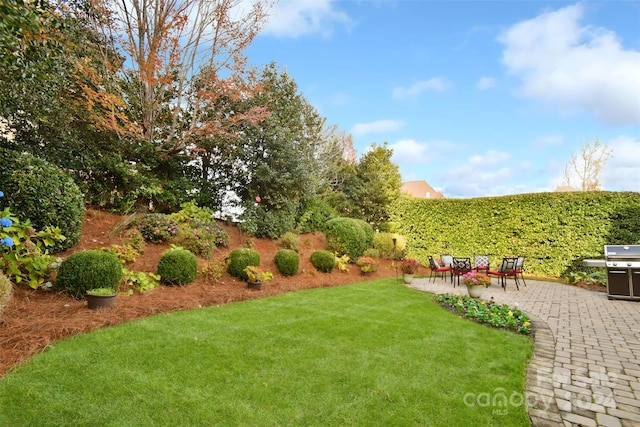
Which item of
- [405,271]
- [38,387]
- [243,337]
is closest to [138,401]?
[38,387]

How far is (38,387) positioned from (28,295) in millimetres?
2758

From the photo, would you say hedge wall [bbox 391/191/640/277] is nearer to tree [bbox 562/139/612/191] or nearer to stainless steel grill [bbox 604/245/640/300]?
stainless steel grill [bbox 604/245/640/300]

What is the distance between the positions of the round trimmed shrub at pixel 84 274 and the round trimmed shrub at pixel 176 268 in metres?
1.16

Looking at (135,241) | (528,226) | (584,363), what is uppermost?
(528,226)

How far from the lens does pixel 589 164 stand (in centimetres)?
1806

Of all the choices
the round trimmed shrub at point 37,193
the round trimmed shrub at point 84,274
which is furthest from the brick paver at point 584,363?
the round trimmed shrub at point 37,193

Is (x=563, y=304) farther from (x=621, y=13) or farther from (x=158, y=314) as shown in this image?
(x=158, y=314)

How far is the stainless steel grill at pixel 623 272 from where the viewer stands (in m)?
6.67

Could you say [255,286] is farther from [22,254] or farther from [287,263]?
[22,254]

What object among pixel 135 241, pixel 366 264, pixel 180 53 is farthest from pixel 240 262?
pixel 180 53

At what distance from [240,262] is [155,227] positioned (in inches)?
94.8

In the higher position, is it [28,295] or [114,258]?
[114,258]

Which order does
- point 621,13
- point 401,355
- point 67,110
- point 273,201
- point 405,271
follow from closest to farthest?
1. point 401,355
2. point 621,13
3. point 67,110
4. point 405,271
5. point 273,201

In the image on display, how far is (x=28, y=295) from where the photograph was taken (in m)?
4.49
